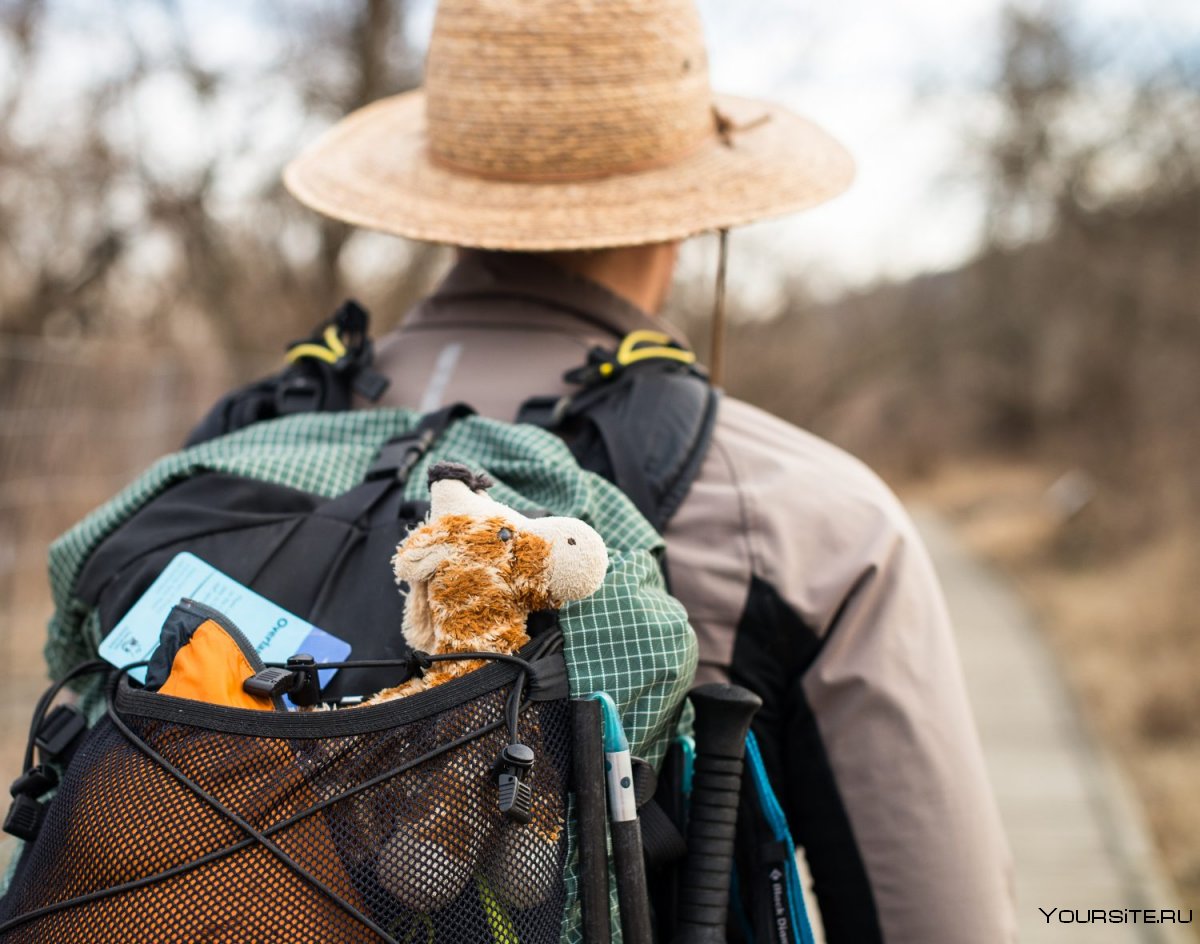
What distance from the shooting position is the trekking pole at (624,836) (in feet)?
4.13

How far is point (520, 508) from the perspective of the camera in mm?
1403

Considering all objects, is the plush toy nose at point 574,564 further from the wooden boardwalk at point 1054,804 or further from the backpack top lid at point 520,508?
the wooden boardwalk at point 1054,804

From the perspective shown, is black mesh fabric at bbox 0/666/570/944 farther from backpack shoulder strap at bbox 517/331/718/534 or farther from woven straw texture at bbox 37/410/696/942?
backpack shoulder strap at bbox 517/331/718/534

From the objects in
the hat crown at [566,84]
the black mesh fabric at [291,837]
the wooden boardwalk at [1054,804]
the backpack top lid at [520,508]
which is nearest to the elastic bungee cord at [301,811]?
the black mesh fabric at [291,837]

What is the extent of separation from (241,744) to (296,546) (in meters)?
0.35

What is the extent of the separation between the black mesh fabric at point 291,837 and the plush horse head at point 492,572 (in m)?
0.08

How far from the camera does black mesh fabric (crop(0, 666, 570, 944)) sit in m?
1.10

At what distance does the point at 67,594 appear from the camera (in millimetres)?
1559

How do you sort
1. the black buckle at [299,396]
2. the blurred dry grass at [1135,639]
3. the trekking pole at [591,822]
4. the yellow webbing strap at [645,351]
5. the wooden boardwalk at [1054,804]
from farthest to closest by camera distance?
1. the blurred dry grass at [1135,639]
2. the wooden boardwalk at [1054,804]
3. the black buckle at [299,396]
4. the yellow webbing strap at [645,351]
5. the trekking pole at [591,822]

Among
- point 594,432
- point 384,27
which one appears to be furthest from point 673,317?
point 594,432

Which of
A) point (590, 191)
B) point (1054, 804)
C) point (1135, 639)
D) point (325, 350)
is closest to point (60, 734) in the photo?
point (325, 350)

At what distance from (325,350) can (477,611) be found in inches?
30.1

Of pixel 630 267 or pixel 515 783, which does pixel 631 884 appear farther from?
pixel 630 267

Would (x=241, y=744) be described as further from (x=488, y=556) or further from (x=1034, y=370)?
(x=1034, y=370)
